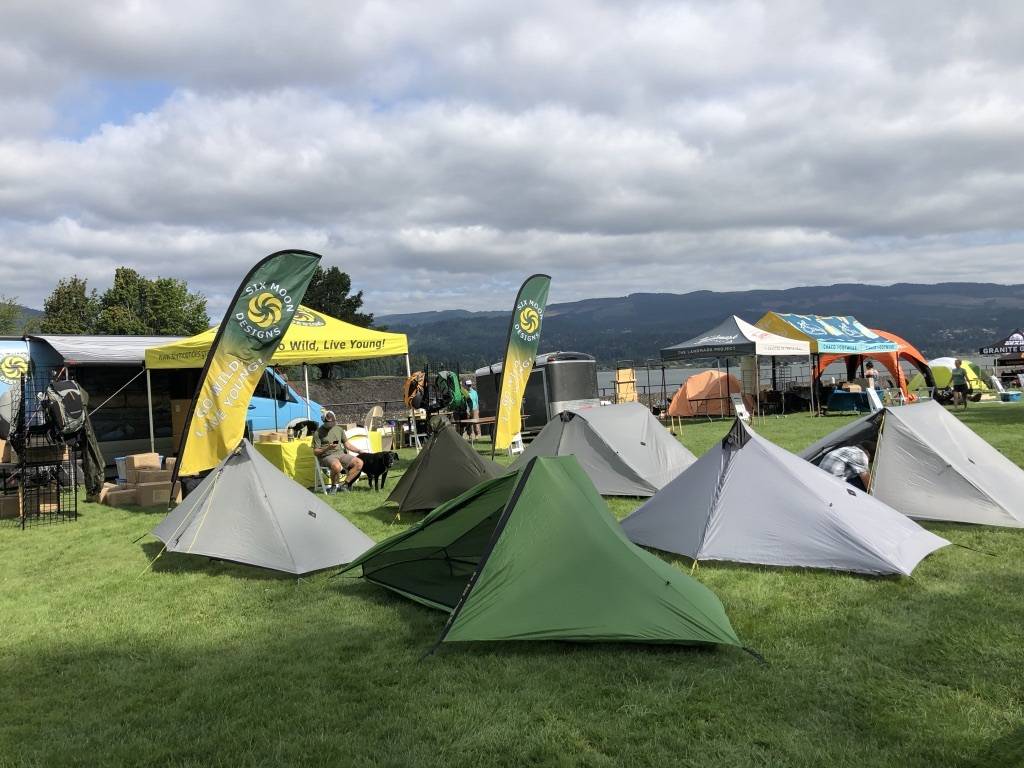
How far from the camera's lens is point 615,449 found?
9.62m

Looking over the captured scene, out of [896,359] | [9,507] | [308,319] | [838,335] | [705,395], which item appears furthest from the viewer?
[896,359]

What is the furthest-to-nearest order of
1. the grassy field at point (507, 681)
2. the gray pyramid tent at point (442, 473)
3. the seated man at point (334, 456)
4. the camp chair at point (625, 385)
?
the camp chair at point (625, 385)
the seated man at point (334, 456)
the gray pyramid tent at point (442, 473)
the grassy field at point (507, 681)

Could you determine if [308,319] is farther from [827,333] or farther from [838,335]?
[838,335]

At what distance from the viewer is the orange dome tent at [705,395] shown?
25.2 m

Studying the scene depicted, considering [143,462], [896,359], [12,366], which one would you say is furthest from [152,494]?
[896,359]

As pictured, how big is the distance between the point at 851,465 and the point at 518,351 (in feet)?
21.6

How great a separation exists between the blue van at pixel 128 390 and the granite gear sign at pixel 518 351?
388cm

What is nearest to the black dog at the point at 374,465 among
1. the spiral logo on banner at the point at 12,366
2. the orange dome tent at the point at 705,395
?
the spiral logo on banner at the point at 12,366

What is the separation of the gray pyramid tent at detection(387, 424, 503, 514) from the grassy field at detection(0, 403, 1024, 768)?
2.76 m

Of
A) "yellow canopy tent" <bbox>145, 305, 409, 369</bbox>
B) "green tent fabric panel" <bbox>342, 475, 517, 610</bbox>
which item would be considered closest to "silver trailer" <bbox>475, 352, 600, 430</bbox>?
"yellow canopy tent" <bbox>145, 305, 409, 369</bbox>

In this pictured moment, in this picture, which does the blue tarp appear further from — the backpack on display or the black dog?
the backpack on display

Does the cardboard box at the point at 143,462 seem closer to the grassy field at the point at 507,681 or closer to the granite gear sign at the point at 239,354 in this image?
the granite gear sign at the point at 239,354

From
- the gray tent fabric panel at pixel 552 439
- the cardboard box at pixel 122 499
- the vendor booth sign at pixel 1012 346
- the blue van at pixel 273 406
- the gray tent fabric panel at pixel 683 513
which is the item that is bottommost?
the cardboard box at pixel 122 499

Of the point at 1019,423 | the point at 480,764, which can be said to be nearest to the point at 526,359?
the point at 480,764
